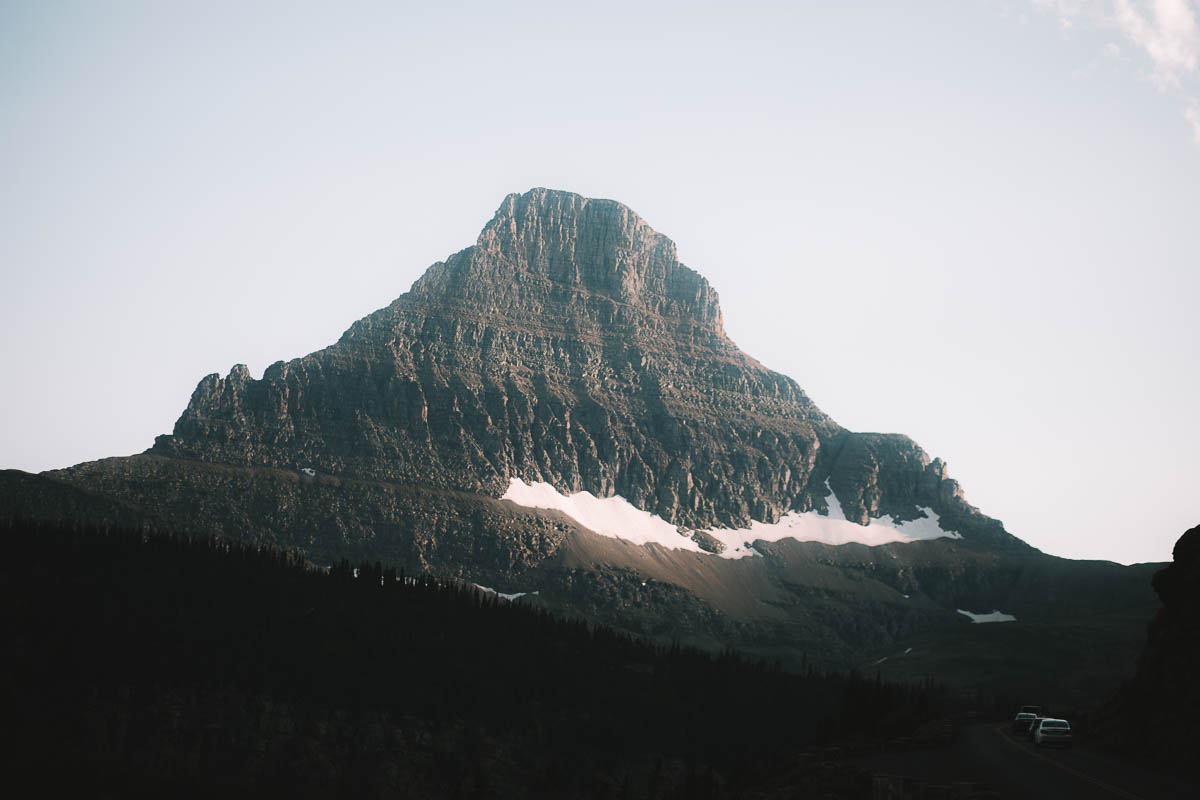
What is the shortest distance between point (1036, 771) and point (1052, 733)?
17552mm

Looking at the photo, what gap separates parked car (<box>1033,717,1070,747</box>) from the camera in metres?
71.1

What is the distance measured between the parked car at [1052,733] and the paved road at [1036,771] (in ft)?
2.08

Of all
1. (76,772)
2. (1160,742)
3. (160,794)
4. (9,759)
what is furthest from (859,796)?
(9,759)

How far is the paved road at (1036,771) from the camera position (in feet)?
155

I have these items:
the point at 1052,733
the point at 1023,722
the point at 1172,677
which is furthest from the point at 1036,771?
the point at 1023,722

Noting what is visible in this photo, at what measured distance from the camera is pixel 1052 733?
7131 cm

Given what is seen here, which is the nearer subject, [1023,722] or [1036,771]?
[1036,771]

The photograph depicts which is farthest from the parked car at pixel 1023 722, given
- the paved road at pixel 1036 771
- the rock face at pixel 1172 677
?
the rock face at pixel 1172 677

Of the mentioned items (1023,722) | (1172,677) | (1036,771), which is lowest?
(1023,722)

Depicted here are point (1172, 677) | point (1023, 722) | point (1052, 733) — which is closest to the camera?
point (1172, 677)

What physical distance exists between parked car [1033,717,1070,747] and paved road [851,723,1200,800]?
635 millimetres

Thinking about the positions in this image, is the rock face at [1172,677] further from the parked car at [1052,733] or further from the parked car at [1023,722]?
the parked car at [1023,722]

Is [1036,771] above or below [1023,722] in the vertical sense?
above

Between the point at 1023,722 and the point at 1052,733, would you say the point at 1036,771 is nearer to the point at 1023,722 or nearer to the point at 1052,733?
the point at 1052,733
